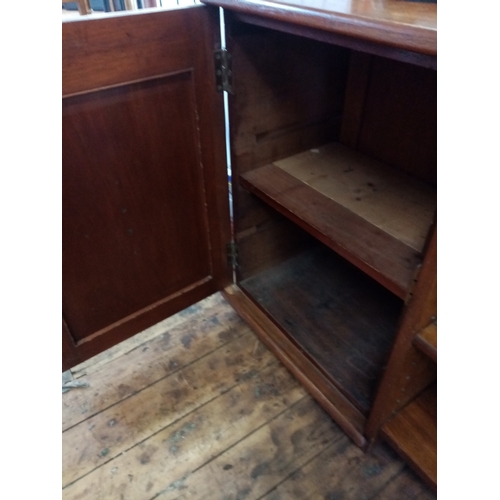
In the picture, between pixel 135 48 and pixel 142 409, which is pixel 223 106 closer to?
pixel 135 48

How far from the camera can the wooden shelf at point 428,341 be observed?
727 mm

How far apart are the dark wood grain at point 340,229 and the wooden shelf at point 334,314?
43 cm

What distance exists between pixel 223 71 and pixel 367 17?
18.9 inches

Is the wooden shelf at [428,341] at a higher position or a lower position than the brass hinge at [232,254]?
higher

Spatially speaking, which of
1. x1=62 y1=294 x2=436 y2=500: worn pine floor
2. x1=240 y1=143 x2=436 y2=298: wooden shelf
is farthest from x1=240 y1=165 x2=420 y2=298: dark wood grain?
x1=62 y1=294 x2=436 y2=500: worn pine floor

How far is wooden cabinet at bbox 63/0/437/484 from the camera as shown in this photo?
80cm

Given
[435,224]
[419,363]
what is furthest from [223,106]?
[419,363]

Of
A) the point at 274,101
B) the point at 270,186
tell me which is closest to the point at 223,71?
the point at 274,101

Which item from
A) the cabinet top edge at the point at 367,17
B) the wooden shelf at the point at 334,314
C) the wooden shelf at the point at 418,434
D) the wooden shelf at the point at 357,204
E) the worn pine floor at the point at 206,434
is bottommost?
the worn pine floor at the point at 206,434

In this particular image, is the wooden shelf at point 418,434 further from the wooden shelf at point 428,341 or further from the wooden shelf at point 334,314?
the wooden shelf at point 428,341

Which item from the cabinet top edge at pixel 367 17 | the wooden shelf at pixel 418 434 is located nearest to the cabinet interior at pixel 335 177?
the wooden shelf at pixel 418 434

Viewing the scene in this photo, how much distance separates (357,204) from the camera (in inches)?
40.3

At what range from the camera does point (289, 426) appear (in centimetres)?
109
